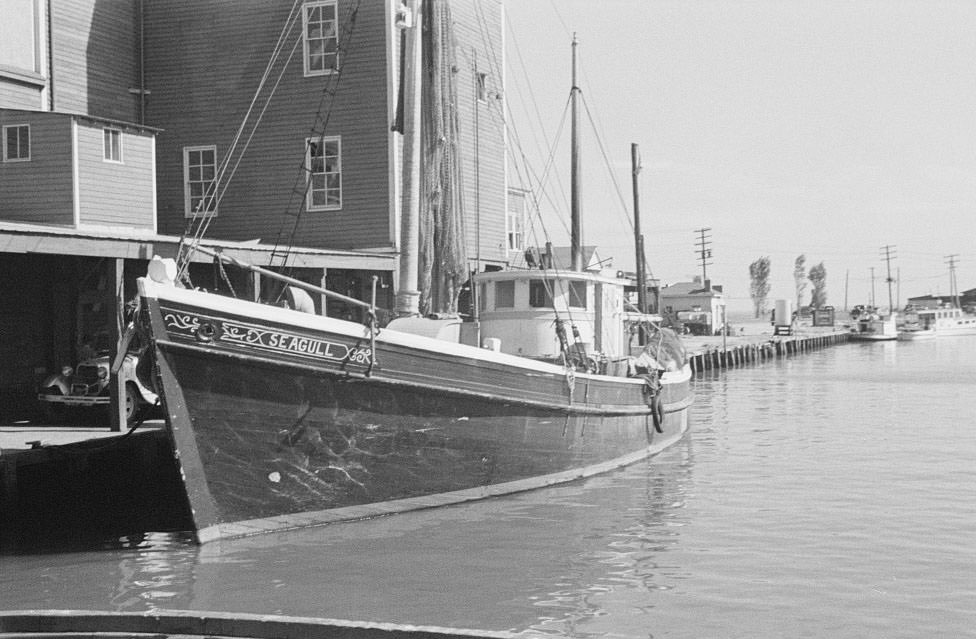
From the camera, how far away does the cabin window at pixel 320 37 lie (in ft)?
84.5

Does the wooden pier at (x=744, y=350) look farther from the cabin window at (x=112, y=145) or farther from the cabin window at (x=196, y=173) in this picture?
the cabin window at (x=112, y=145)

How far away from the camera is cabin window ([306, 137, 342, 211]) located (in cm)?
2589

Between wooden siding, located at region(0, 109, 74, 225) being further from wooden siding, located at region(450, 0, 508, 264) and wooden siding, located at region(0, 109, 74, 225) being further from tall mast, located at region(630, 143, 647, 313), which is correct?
tall mast, located at region(630, 143, 647, 313)

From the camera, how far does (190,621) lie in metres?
8.59

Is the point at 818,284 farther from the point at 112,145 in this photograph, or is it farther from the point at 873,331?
the point at 112,145

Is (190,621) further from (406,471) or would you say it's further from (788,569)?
(788,569)

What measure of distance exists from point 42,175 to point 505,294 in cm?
973

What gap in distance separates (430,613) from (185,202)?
19475 mm

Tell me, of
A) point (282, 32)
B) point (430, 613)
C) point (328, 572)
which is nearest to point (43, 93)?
point (282, 32)

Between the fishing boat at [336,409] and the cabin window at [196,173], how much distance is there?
518 inches

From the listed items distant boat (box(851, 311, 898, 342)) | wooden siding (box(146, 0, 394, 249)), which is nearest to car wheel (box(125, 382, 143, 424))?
wooden siding (box(146, 0, 394, 249))

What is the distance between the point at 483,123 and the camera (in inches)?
1144

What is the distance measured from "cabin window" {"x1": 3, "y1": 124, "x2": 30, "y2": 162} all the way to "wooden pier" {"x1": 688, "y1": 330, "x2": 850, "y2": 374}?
2964cm

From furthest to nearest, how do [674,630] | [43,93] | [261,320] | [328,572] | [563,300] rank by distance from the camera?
[43,93]
[563,300]
[261,320]
[328,572]
[674,630]
